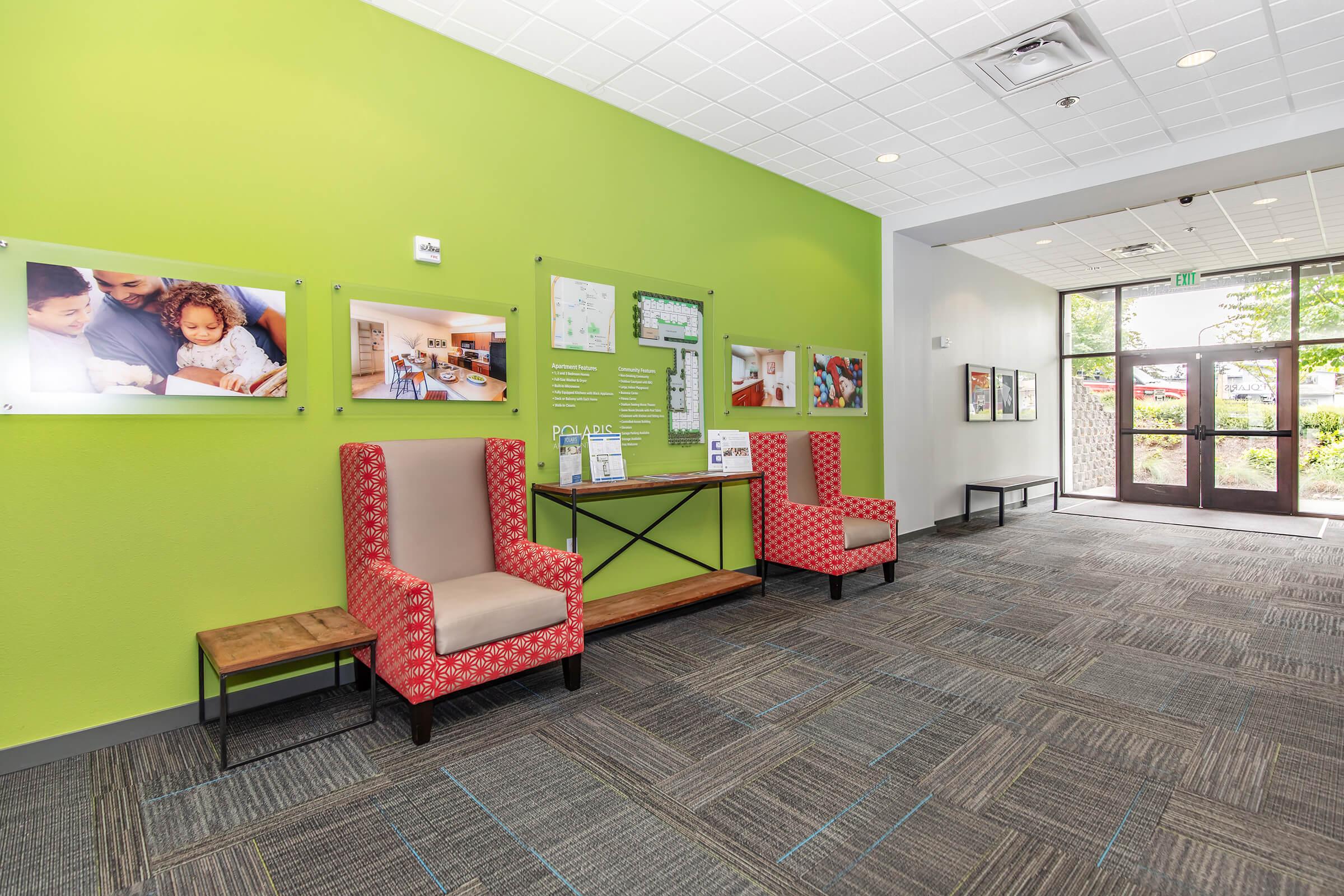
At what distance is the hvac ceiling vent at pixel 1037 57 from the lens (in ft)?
11.4

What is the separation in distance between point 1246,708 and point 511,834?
300 cm

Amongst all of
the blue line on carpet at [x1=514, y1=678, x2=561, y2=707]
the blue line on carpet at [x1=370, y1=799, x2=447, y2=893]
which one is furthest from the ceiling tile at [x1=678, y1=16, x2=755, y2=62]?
the blue line on carpet at [x1=370, y1=799, x2=447, y2=893]

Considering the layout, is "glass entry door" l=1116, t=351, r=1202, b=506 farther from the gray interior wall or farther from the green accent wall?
the green accent wall

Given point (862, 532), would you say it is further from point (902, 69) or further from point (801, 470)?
point (902, 69)

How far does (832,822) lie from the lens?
1998 mm

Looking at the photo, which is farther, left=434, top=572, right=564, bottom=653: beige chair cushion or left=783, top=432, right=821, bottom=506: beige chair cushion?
left=783, top=432, right=821, bottom=506: beige chair cushion

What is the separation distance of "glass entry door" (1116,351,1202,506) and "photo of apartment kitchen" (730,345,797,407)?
639cm

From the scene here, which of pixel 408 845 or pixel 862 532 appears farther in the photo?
pixel 862 532

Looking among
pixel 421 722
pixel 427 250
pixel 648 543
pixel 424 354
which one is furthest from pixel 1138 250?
pixel 421 722

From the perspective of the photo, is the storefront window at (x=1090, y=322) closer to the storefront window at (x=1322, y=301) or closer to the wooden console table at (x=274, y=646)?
the storefront window at (x=1322, y=301)

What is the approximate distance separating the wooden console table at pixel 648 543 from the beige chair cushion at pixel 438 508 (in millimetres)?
429

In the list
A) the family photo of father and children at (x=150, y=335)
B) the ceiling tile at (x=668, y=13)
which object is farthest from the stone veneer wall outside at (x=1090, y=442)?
the family photo of father and children at (x=150, y=335)

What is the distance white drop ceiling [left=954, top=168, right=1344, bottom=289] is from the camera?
18.9ft

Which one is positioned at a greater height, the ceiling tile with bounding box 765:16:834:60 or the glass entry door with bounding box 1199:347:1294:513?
the ceiling tile with bounding box 765:16:834:60
